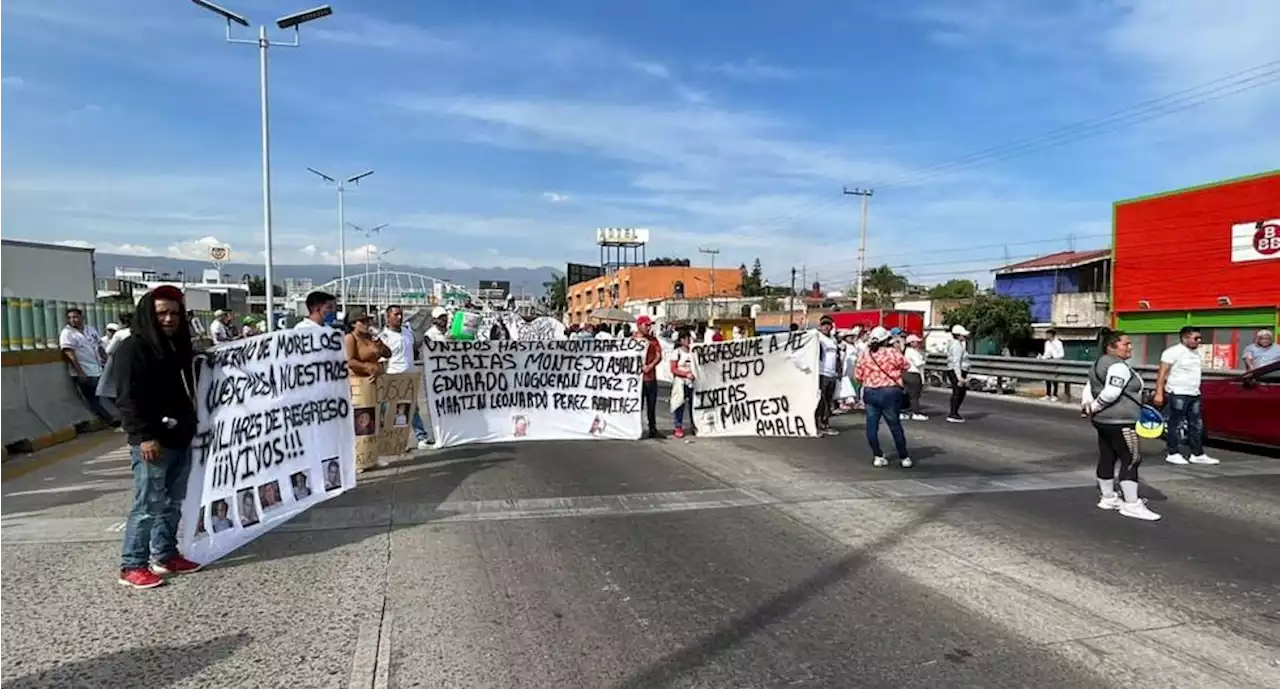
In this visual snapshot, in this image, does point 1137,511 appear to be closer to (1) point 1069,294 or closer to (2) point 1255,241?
(2) point 1255,241

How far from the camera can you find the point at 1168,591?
4996 millimetres

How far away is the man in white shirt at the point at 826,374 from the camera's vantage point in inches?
508

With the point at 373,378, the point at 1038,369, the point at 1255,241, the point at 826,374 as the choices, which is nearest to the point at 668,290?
the point at 1255,241

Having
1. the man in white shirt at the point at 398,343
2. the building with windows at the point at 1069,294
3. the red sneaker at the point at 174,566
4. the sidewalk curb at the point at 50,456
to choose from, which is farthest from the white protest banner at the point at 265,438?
the building with windows at the point at 1069,294

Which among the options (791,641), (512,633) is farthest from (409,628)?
(791,641)

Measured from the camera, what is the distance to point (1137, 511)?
6926mm

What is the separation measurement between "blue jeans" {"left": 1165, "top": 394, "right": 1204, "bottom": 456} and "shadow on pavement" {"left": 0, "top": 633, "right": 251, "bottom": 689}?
1016cm

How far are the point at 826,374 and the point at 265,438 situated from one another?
337 inches

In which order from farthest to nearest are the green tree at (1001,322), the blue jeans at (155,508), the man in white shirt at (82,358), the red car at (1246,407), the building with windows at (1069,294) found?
the green tree at (1001,322) < the building with windows at (1069,294) < the man in white shirt at (82,358) < the red car at (1246,407) < the blue jeans at (155,508)

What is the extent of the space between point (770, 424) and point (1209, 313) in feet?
82.6

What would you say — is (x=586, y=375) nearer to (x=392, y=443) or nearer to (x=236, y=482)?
(x=392, y=443)

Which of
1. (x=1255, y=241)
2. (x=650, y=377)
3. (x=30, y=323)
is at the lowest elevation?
(x=650, y=377)

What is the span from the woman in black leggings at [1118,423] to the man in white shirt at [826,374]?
5438mm

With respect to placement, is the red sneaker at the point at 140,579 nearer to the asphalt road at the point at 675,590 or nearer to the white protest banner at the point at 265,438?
the asphalt road at the point at 675,590
